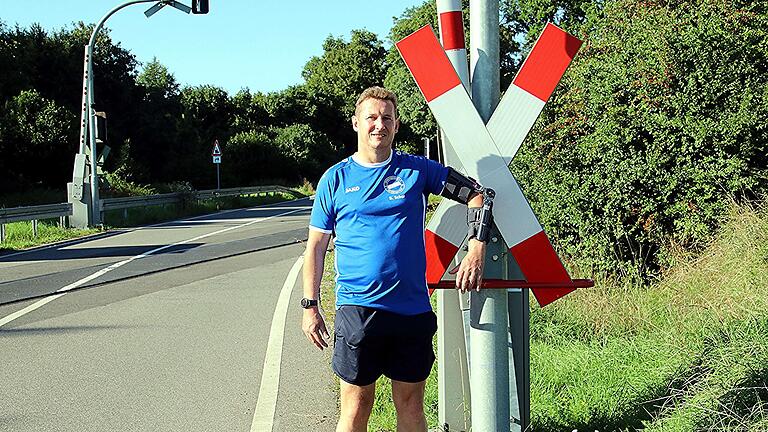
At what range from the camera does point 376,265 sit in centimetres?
369

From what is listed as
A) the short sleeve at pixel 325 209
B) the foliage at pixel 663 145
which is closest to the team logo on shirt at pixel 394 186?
the short sleeve at pixel 325 209

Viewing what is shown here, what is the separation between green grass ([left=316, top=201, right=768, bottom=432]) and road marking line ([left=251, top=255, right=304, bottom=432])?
0.74 m

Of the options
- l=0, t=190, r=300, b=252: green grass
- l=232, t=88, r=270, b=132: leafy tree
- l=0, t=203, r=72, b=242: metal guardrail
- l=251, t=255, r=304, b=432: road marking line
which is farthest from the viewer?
l=232, t=88, r=270, b=132: leafy tree

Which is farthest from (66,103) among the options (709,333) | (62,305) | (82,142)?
(709,333)

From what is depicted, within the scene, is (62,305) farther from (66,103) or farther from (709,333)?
(66,103)

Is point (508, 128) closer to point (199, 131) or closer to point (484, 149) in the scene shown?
point (484, 149)

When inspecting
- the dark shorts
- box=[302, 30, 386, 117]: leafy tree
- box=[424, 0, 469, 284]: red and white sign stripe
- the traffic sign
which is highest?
box=[302, 30, 386, 117]: leafy tree

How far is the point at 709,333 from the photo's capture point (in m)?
5.75

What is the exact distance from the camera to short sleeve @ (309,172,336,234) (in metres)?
3.81

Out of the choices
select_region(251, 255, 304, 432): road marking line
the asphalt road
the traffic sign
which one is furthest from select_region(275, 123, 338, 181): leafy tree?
select_region(251, 255, 304, 432): road marking line

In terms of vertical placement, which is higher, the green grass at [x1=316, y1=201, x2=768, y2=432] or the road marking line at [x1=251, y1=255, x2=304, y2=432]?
the green grass at [x1=316, y1=201, x2=768, y2=432]

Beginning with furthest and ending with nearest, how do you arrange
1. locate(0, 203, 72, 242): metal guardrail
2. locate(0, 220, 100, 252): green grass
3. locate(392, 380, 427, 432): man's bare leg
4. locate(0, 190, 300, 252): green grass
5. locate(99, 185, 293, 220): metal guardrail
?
locate(99, 185, 293, 220): metal guardrail < locate(0, 190, 300, 252): green grass < locate(0, 203, 72, 242): metal guardrail < locate(0, 220, 100, 252): green grass < locate(392, 380, 427, 432): man's bare leg

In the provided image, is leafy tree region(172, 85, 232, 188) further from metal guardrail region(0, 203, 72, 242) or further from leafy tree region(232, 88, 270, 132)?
metal guardrail region(0, 203, 72, 242)

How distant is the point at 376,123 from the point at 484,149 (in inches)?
20.4
